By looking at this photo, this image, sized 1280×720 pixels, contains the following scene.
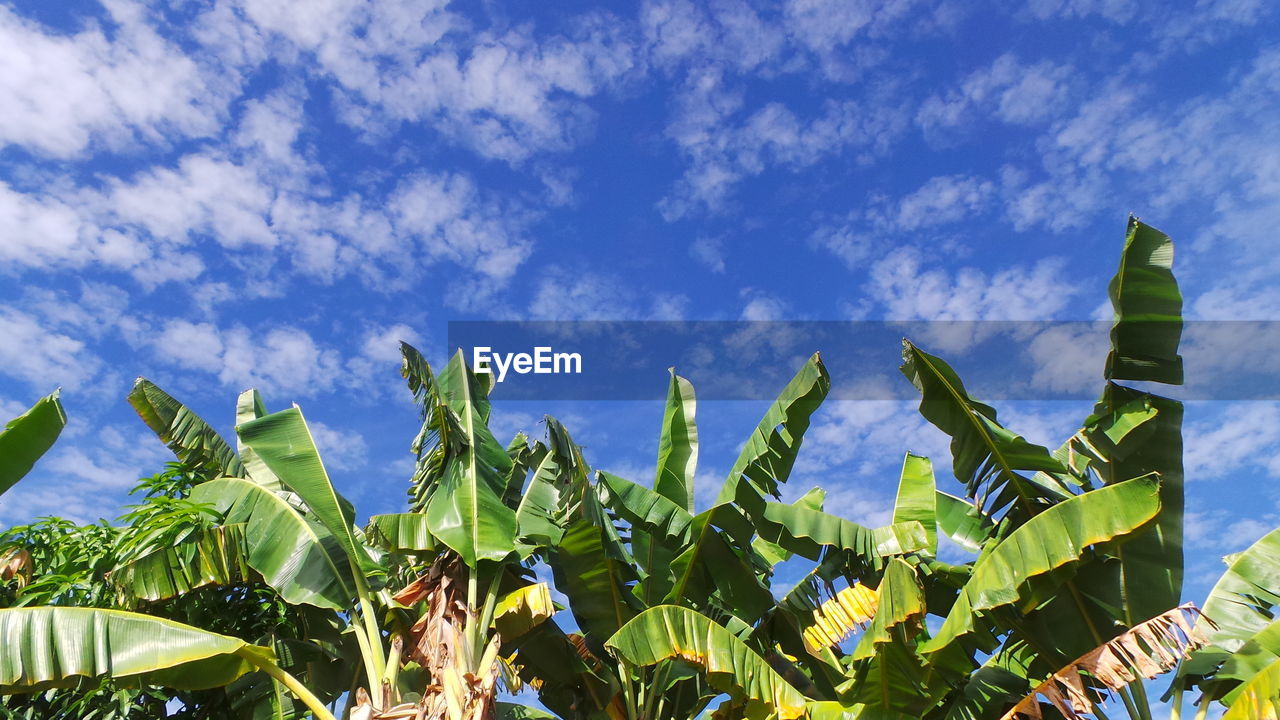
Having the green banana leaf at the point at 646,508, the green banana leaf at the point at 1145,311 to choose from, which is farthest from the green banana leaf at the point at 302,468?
the green banana leaf at the point at 1145,311

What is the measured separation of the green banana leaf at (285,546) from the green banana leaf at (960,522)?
6.03 metres

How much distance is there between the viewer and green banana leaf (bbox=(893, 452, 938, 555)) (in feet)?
30.4

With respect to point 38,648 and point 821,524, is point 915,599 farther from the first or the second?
point 38,648

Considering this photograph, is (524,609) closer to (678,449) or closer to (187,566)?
(678,449)

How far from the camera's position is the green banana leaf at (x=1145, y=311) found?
654cm

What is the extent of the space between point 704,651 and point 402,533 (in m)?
2.99

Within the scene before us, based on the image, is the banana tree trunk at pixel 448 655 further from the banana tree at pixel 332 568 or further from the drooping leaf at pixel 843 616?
the drooping leaf at pixel 843 616

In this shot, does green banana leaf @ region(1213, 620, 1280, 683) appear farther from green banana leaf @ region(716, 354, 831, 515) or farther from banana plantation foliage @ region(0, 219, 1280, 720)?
green banana leaf @ region(716, 354, 831, 515)

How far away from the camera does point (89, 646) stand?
21.4ft

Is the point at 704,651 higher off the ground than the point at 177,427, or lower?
lower

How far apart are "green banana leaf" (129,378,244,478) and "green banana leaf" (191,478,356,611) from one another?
118 centimetres

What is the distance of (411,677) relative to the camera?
8578 mm

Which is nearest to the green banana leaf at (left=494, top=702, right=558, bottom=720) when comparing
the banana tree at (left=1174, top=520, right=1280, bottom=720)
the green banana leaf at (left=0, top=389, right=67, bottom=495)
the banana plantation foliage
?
the banana plantation foliage

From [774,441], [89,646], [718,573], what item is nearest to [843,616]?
[718,573]
